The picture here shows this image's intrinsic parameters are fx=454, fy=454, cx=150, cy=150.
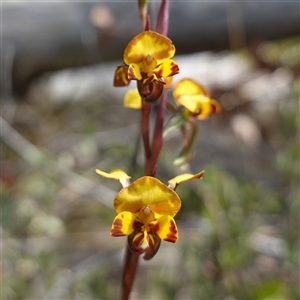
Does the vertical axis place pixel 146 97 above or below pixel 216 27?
above

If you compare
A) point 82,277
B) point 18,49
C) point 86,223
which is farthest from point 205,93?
point 18,49

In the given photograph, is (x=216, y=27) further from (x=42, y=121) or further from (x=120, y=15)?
(x=42, y=121)

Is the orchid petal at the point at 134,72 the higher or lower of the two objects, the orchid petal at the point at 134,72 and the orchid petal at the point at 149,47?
the lower

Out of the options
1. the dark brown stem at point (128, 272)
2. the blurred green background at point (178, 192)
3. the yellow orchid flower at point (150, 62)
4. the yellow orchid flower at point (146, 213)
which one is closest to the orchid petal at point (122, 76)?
the yellow orchid flower at point (150, 62)

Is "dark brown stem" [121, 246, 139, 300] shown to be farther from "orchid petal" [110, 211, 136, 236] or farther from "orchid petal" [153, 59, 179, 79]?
"orchid petal" [153, 59, 179, 79]

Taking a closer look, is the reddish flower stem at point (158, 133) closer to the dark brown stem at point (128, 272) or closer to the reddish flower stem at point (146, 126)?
the reddish flower stem at point (146, 126)

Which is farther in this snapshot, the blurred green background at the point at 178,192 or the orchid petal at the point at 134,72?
the blurred green background at the point at 178,192

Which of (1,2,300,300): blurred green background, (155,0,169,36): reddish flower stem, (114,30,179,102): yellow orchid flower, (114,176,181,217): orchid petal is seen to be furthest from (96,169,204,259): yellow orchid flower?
(1,2,300,300): blurred green background

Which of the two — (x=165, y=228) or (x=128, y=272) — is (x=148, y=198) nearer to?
(x=165, y=228)
